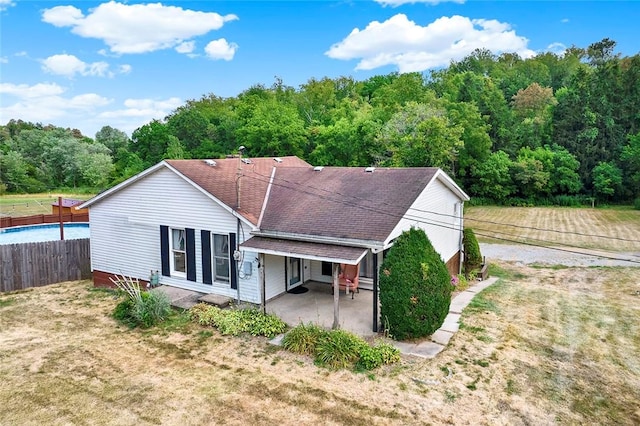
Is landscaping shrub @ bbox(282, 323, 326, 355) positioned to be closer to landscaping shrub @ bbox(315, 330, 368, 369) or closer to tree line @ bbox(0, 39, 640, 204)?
landscaping shrub @ bbox(315, 330, 368, 369)

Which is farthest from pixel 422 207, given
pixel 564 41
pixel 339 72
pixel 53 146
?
pixel 564 41

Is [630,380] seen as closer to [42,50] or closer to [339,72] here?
[42,50]

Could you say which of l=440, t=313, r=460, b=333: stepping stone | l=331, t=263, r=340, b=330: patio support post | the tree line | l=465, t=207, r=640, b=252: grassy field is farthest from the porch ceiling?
the tree line

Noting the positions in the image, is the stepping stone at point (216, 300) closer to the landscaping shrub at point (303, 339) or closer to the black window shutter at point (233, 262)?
the black window shutter at point (233, 262)

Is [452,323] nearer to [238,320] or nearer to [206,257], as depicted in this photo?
[238,320]

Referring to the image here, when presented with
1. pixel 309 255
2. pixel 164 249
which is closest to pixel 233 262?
pixel 164 249

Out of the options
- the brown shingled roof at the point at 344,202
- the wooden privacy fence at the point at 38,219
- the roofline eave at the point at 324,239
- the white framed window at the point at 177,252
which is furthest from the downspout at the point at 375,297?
the wooden privacy fence at the point at 38,219
